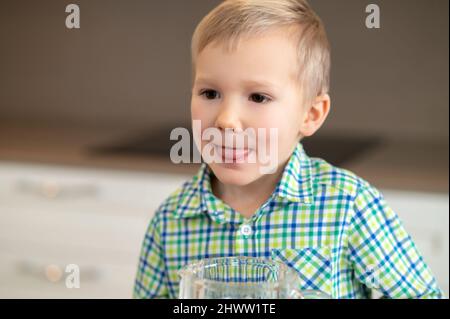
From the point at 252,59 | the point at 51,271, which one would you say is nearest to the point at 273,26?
the point at 252,59

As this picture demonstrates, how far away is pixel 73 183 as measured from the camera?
194cm

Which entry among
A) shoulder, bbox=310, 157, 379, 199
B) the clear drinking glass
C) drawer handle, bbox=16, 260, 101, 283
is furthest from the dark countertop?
the clear drinking glass

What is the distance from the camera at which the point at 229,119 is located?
64 cm

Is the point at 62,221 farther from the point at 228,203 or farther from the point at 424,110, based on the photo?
the point at 228,203

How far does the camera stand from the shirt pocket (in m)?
0.79

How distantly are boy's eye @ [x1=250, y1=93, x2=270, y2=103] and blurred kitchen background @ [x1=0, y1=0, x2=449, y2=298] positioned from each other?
1.08 meters

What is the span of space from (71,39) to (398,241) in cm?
190

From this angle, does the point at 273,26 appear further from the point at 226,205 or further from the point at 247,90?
the point at 226,205

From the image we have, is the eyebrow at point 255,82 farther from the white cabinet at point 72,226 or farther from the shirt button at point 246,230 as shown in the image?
the white cabinet at point 72,226

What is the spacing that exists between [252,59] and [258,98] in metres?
0.04

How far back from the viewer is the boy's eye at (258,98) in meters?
0.67

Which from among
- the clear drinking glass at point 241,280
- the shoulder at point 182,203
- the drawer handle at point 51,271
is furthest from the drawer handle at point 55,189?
the clear drinking glass at point 241,280

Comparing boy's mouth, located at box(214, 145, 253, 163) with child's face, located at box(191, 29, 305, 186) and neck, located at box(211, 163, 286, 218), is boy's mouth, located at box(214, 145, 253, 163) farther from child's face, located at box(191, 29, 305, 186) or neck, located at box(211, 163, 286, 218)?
neck, located at box(211, 163, 286, 218)
